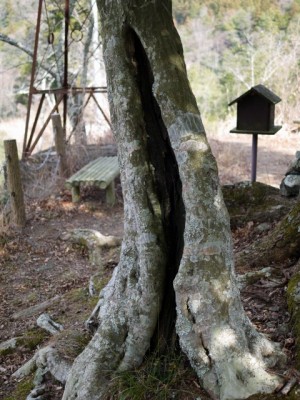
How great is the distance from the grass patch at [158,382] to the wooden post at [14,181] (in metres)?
4.54

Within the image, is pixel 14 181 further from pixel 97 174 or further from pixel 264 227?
pixel 264 227

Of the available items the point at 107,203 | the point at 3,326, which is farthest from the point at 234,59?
the point at 3,326

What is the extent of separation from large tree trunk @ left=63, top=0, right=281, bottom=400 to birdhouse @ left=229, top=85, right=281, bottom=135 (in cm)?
287

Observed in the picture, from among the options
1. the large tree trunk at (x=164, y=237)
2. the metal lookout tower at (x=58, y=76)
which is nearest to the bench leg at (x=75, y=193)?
the metal lookout tower at (x=58, y=76)

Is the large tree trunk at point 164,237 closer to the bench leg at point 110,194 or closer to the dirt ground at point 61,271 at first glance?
the dirt ground at point 61,271

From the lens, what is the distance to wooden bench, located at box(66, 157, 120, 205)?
285 inches

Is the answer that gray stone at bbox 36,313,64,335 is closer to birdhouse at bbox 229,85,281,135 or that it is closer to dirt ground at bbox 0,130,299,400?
dirt ground at bbox 0,130,299,400

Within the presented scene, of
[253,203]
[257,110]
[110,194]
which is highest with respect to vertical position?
[257,110]

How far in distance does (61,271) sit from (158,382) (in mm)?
3335

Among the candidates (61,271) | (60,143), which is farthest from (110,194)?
(61,271)

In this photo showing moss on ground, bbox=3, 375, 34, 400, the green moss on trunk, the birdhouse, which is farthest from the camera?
the birdhouse

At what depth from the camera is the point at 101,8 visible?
250 cm

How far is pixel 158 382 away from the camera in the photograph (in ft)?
7.95

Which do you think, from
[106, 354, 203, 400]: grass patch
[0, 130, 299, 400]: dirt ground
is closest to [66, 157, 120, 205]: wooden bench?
[0, 130, 299, 400]: dirt ground
